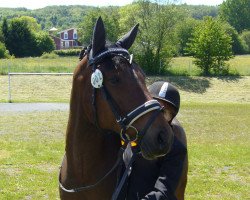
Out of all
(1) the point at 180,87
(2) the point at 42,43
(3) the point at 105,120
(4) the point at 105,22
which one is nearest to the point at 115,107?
(3) the point at 105,120

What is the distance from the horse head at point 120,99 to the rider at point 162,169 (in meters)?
0.33

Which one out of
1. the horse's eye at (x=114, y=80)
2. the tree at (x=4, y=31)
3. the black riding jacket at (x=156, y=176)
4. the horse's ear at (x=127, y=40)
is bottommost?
the tree at (x=4, y=31)

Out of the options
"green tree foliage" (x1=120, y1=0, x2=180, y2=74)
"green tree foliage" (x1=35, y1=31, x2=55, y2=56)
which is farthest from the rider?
"green tree foliage" (x1=35, y1=31, x2=55, y2=56)

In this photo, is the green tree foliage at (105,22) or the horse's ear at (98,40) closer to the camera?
the horse's ear at (98,40)

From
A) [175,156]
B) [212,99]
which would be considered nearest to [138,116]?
[175,156]

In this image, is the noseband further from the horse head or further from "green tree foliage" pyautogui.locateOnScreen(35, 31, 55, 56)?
"green tree foliage" pyautogui.locateOnScreen(35, 31, 55, 56)

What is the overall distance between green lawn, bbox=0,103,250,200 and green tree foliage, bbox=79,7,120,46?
1245 centimetres

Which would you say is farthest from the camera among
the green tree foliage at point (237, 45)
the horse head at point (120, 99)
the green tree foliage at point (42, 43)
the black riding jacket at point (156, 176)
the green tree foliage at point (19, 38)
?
the green tree foliage at point (237, 45)

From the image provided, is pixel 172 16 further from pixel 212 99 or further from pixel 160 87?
pixel 160 87

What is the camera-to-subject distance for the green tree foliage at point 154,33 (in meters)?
35.4

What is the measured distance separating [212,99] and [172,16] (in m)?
10.8

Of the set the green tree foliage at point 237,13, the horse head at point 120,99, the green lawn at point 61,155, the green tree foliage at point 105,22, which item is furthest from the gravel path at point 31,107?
the green tree foliage at point 237,13

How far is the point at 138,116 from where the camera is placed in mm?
2271

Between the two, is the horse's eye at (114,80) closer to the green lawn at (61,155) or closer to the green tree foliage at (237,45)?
the green lawn at (61,155)
